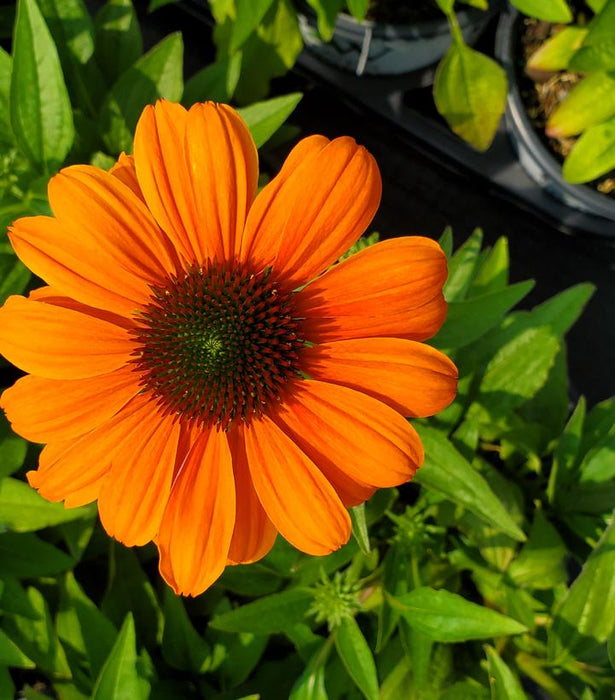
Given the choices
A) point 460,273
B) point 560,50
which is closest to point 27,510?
point 460,273

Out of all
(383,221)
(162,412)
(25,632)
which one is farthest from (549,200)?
(25,632)

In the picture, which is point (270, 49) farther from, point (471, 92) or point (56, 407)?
point (56, 407)

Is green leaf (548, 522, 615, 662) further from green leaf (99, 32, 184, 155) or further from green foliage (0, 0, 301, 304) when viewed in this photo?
green leaf (99, 32, 184, 155)

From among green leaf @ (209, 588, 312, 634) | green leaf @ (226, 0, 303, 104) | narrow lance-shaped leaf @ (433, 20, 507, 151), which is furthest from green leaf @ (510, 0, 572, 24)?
green leaf @ (209, 588, 312, 634)

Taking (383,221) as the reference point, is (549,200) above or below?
above

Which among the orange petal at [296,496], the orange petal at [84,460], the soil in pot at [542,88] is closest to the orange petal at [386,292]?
the orange petal at [296,496]

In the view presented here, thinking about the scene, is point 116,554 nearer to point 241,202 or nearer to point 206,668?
point 206,668

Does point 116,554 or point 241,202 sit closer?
point 241,202
